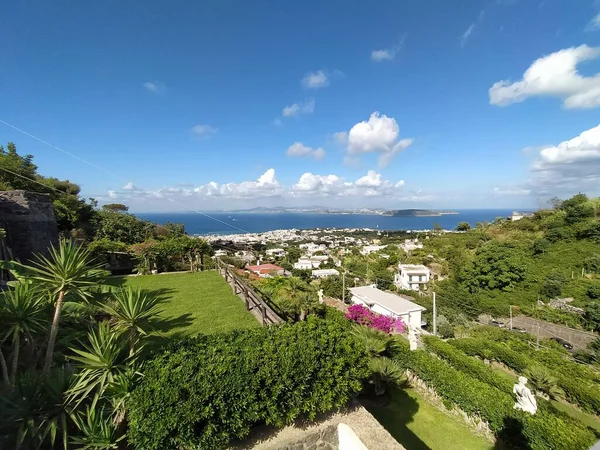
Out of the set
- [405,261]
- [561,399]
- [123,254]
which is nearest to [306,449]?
[561,399]

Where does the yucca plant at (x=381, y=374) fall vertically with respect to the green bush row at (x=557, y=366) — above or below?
above

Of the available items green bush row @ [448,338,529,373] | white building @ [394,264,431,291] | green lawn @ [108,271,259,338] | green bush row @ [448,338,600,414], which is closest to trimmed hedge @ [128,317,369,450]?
green lawn @ [108,271,259,338]

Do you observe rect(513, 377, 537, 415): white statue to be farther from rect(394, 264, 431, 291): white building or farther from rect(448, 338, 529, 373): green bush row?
rect(394, 264, 431, 291): white building

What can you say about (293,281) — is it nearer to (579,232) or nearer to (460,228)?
(579,232)

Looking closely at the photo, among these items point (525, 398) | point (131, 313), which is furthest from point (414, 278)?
point (131, 313)

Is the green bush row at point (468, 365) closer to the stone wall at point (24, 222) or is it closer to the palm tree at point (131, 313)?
the palm tree at point (131, 313)

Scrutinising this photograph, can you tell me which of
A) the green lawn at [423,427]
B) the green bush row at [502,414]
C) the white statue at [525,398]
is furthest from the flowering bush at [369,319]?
the white statue at [525,398]
